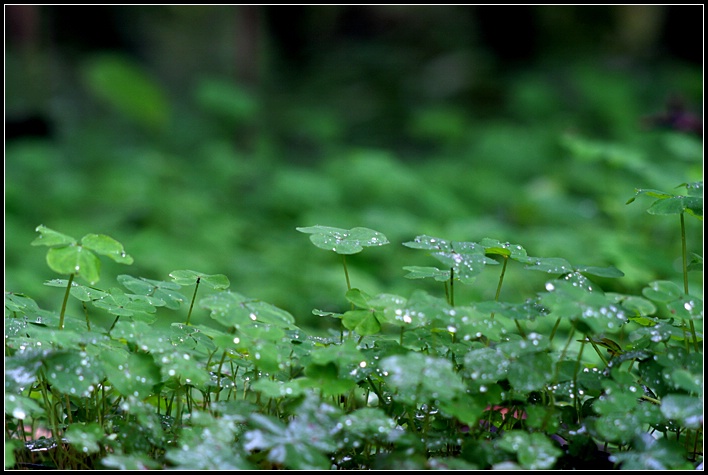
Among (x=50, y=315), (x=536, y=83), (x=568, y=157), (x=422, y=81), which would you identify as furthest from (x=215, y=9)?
(x=50, y=315)

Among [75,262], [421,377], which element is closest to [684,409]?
[421,377]

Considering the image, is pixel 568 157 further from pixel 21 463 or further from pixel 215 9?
pixel 215 9

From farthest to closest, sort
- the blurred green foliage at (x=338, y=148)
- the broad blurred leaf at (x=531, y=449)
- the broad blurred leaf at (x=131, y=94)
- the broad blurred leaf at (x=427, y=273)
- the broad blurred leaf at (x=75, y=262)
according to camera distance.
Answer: the broad blurred leaf at (x=131, y=94) → the blurred green foliage at (x=338, y=148) → the broad blurred leaf at (x=427, y=273) → the broad blurred leaf at (x=75, y=262) → the broad blurred leaf at (x=531, y=449)

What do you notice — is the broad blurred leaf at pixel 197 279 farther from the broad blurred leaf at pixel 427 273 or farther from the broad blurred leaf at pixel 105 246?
the broad blurred leaf at pixel 427 273

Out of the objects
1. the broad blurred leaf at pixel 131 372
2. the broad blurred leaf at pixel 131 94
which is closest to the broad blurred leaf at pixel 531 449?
the broad blurred leaf at pixel 131 372

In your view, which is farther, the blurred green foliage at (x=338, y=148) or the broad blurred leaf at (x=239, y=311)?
the blurred green foliage at (x=338, y=148)

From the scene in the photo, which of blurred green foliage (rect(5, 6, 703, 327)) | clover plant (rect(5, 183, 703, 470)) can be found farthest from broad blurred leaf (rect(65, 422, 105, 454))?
blurred green foliage (rect(5, 6, 703, 327))

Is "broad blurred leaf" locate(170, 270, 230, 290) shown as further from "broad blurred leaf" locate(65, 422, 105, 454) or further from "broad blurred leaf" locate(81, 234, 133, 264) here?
"broad blurred leaf" locate(65, 422, 105, 454)

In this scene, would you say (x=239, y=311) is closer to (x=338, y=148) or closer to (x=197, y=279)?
(x=197, y=279)

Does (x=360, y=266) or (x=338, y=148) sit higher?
(x=360, y=266)
